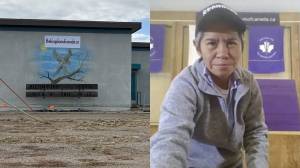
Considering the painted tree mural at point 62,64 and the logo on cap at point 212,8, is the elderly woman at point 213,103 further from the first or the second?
the painted tree mural at point 62,64

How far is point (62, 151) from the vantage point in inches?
308

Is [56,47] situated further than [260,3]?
Yes

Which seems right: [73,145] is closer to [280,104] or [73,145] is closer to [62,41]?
[280,104]

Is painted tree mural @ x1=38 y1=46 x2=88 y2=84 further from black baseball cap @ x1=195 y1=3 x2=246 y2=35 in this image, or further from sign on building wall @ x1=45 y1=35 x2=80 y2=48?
black baseball cap @ x1=195 y1=3 x2=246 y2=35

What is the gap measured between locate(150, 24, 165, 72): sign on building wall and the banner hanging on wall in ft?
1.11

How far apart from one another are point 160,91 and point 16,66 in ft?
57.4

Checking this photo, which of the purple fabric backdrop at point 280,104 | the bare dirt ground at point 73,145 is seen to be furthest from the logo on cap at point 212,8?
the bare dirt ground at point 73,145

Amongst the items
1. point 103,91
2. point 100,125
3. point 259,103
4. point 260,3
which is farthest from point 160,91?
point 103,91

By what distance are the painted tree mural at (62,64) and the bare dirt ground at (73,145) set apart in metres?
6.94

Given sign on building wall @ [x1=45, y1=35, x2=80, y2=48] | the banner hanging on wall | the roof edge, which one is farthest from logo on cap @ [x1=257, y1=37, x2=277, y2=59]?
sign on building wall @ [x1=45, y1=35, x2=80, y2=48]

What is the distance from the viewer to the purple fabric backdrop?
2.01 m

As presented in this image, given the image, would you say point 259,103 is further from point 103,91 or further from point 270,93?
point 103,91

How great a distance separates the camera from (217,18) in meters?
1.91

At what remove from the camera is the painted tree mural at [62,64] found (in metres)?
19.0
